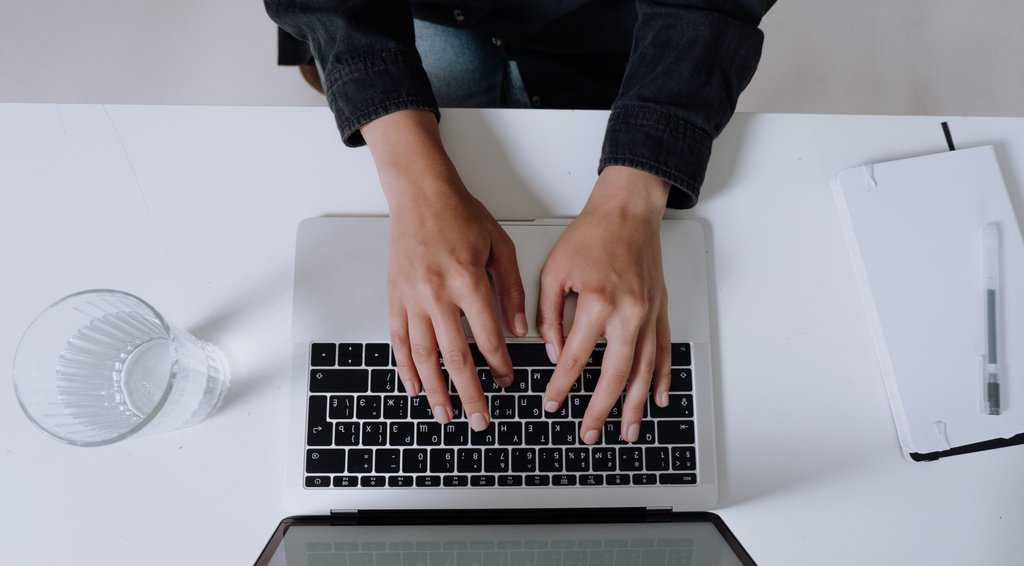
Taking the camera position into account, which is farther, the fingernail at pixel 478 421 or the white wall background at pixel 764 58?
the white wall background at pixel 764 58

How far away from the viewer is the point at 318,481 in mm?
515

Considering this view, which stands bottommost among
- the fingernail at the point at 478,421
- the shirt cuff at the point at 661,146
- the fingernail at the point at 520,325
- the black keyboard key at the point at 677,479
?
the black keyboard key at the point at 677,479

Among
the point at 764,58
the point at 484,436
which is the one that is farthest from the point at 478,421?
the point at 764,58

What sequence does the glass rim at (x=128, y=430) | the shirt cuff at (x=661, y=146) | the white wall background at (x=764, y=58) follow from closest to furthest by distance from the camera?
the glass rim at (x=128, y=430) → the shirt cuff at (x=661, y=146) → the white wall background at (x=764, y=58)

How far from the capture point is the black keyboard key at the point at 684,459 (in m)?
0.52

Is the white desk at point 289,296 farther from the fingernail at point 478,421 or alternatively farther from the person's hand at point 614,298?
the fingernail at point 478,421

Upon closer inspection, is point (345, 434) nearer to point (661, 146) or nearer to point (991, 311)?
point (661, 146)

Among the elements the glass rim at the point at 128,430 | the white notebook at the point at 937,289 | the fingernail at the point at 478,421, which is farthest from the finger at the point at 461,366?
the white notebook at the point at 937,289

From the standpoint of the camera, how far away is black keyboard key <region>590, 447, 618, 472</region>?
1.71 ft

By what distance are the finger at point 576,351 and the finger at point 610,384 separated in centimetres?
2

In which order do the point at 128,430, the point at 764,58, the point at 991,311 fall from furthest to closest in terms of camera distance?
the point at 764,58, the point at 991,311, the point at 128,430

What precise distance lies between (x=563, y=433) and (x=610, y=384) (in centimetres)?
6

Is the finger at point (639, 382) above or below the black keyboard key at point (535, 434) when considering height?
above

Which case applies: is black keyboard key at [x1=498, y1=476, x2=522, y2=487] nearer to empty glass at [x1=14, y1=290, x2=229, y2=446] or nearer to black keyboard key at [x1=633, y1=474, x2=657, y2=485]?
black keyboard key at [x1=633, y1=474, x2=657, y2=485]
